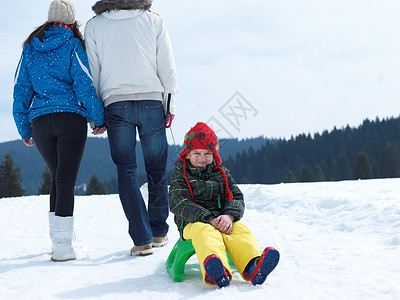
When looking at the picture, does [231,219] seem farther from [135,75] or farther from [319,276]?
[135,75]

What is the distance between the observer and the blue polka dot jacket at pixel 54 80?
3139 mm

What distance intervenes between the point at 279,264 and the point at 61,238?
5.50ft

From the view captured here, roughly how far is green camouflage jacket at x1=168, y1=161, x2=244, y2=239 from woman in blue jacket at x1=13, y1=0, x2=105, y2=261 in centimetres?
89

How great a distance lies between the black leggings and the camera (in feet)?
10.2

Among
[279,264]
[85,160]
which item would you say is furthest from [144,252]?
[85,160]

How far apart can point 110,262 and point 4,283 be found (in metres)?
0.81

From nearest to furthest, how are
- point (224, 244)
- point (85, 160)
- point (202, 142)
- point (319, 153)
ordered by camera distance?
point (224, 244)
point (202, 142)
point (319, 153)
point (85, 160)

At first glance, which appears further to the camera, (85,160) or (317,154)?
(85,160)

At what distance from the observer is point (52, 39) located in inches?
126

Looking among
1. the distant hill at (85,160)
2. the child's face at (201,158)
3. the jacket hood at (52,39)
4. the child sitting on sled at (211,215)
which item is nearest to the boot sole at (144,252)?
the child sitting on sled at (211,215)

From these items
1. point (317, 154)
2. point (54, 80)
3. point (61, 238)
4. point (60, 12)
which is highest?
point (60, 12)

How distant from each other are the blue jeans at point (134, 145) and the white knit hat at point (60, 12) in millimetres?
793

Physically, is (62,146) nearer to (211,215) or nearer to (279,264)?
(211,215)

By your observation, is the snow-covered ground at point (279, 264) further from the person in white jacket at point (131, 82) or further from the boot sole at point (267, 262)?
the person in white jacket at point (131, 82)
